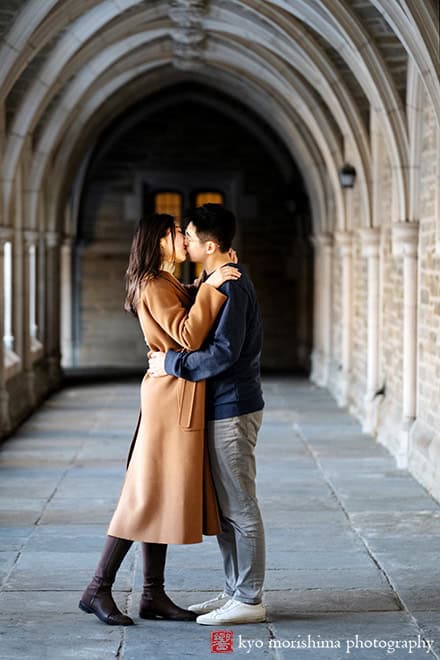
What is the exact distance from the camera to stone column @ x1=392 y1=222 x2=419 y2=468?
8.83m

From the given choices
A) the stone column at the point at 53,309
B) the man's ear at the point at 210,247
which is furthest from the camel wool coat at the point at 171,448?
the stone column at the point at 53,309

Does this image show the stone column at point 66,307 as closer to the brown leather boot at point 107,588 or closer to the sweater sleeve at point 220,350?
the brown leather boot at point 107,588

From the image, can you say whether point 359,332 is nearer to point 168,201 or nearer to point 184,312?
point 168,201

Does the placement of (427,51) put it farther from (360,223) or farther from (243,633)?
(360,223)

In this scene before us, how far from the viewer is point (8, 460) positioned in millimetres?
8906

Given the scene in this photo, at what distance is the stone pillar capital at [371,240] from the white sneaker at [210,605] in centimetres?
642

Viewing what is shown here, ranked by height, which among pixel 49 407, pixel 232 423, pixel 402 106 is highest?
pixel 402 106

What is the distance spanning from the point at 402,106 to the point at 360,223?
303cm

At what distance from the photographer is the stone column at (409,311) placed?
29.0ft

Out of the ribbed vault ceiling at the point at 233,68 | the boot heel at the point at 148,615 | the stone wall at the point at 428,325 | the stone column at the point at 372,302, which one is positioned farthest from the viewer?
the stone column at the point at 372,302

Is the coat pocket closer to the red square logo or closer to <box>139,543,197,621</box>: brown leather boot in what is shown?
<box>139,543,197,621</box>: brown leather boot

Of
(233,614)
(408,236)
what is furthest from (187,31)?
(233,614)

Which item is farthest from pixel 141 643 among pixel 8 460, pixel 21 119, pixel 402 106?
pixel 21 119

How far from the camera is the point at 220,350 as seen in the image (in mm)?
4383
